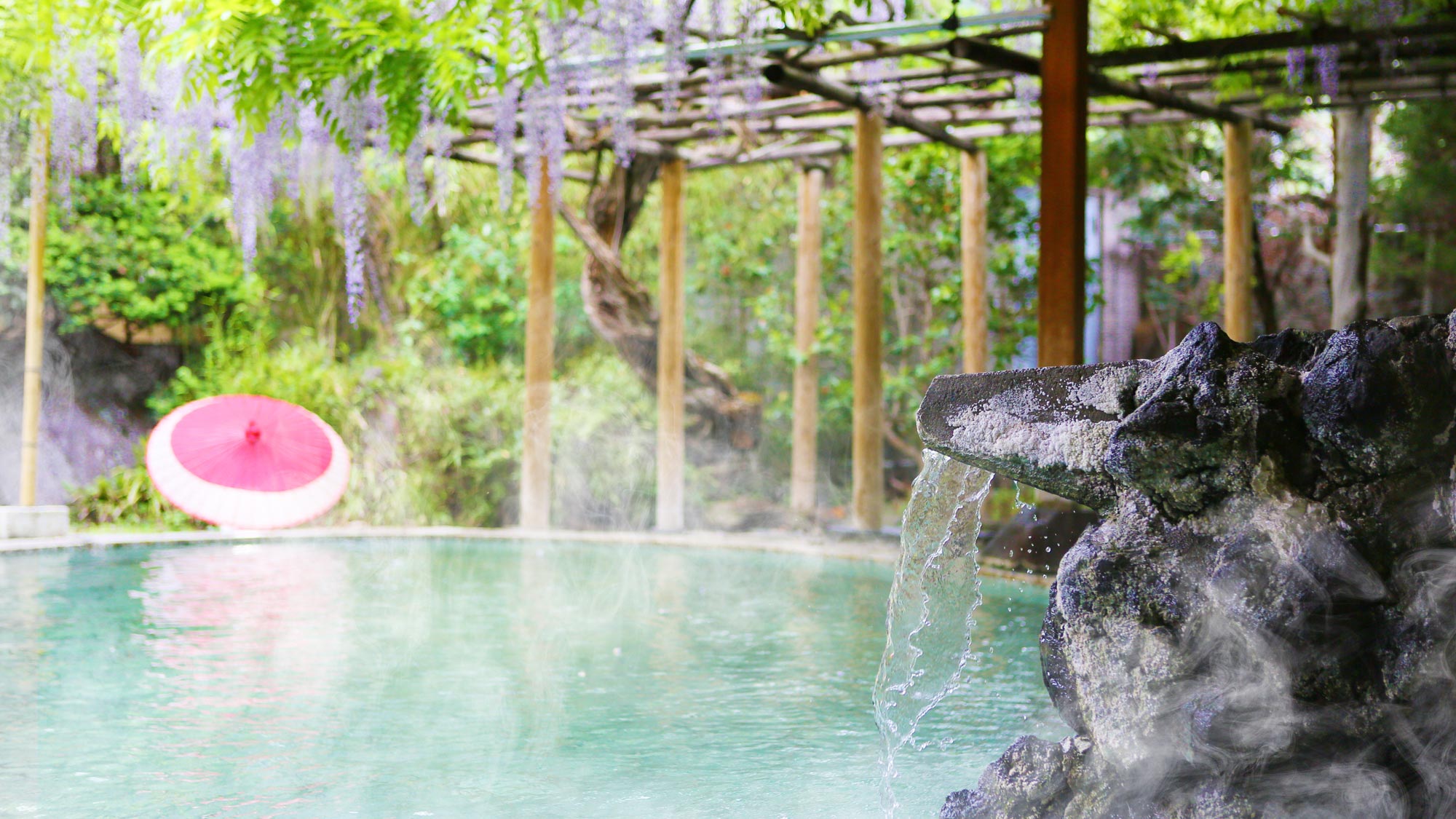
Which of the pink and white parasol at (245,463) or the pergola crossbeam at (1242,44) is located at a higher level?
the pergola crossbeam at (1242,44)

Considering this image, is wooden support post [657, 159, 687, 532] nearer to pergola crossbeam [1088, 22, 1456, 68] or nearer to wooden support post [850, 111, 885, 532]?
wooden support post [850, 111, 885, 532]

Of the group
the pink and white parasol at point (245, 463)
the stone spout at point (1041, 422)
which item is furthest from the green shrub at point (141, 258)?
the stone spout at point (1041, 422)

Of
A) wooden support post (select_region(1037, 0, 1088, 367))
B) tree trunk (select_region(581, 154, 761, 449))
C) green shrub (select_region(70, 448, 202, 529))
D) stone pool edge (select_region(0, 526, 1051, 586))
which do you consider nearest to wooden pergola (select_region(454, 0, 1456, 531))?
wooden support post (select_region(1037, 0, 1088, 367))

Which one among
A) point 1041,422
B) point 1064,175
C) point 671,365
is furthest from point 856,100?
point 1041,422

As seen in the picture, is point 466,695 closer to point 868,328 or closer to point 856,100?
point 868,328

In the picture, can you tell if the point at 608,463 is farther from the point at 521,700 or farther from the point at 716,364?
the point at 521,700

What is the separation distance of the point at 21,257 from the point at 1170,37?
870 cm

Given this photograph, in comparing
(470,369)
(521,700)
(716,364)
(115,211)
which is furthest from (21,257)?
(521,700)

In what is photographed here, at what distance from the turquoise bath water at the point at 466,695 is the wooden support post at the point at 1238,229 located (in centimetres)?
391

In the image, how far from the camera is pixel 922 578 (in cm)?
325

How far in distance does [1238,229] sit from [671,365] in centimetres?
433

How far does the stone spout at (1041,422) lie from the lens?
2.37 m

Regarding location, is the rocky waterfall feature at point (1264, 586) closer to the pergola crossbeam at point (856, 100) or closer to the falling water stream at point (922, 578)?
the falling water stream at point (922, 578)

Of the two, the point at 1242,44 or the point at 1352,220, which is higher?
the point at 1242,44
